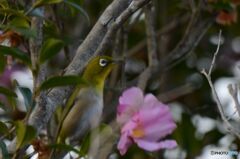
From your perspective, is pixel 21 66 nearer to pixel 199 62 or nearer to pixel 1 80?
pixel 1 80

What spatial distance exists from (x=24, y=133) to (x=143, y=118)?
331 mm

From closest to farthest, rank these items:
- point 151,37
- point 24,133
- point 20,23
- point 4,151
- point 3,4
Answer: point 24,133
point 4,151
point 20,23
point 3,4
point 151,37

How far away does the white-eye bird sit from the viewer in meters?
2.31

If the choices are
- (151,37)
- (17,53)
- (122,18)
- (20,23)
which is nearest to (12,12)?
(20,23)

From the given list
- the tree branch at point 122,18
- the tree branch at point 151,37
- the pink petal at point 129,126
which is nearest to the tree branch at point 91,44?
the tree branch at point 122,18

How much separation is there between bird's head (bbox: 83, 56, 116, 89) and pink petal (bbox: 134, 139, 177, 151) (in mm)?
503

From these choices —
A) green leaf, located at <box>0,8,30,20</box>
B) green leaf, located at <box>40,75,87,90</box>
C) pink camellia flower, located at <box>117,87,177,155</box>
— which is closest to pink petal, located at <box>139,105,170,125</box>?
pink camellia flower, located at <box>117,87,177,155</box>

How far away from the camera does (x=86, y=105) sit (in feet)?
7.79

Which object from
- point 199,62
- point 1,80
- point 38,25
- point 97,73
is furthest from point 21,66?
point 38,25

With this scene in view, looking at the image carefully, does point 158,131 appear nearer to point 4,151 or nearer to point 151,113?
point 151,113

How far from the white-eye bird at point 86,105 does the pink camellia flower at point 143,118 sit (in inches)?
11.7

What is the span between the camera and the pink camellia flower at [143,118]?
76.1 inches

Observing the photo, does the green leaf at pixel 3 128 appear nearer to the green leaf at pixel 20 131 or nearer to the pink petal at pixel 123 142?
the green leaf at pixel 20 131

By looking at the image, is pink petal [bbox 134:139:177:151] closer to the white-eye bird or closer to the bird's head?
the white-eye bird
